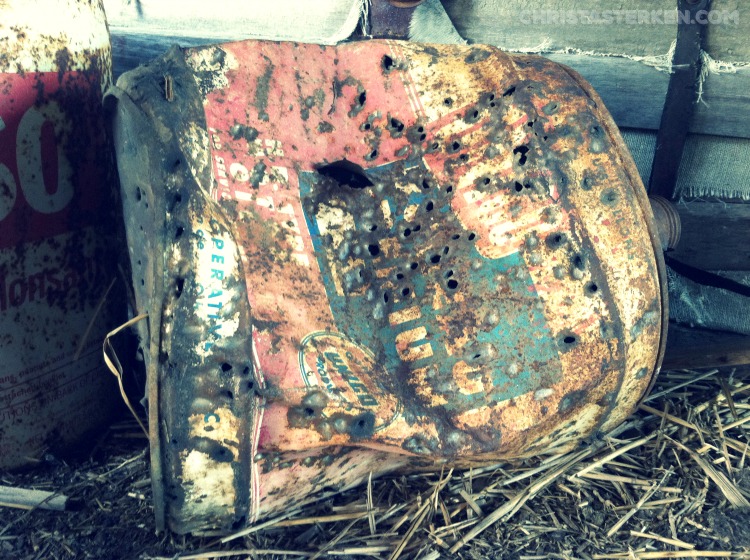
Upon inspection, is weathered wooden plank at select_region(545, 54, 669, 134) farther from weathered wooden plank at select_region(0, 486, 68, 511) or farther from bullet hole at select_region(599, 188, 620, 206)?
weathered wooden plank at select_region(0, 486, 68, 511)

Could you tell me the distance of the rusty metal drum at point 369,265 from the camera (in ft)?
3.74

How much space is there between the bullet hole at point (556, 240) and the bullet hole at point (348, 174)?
41 centimetres

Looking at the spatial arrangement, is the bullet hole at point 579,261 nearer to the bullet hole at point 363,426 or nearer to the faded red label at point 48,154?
the bullet hole at point 363,426

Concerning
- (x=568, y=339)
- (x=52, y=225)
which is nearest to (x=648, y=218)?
(x=568, y=339)

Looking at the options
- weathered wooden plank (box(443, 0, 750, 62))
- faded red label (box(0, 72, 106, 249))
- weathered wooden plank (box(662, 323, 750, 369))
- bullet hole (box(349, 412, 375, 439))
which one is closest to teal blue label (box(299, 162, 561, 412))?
bullet hole (box(349, 412, 375, 439))

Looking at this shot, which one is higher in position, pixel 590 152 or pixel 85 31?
pixel 85 31

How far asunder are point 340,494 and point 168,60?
0.98 m

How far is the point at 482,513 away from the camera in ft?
4.58

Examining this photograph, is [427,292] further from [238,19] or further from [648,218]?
[238,19]

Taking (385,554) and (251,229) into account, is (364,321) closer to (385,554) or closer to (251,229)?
(251,229)

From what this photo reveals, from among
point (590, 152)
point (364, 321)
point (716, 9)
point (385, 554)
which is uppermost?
point (716, 9)

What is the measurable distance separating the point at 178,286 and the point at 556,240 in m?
0.73

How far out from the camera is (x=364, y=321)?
1.35 metres

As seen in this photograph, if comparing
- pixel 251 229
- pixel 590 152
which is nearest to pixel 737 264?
pixel 590 152
